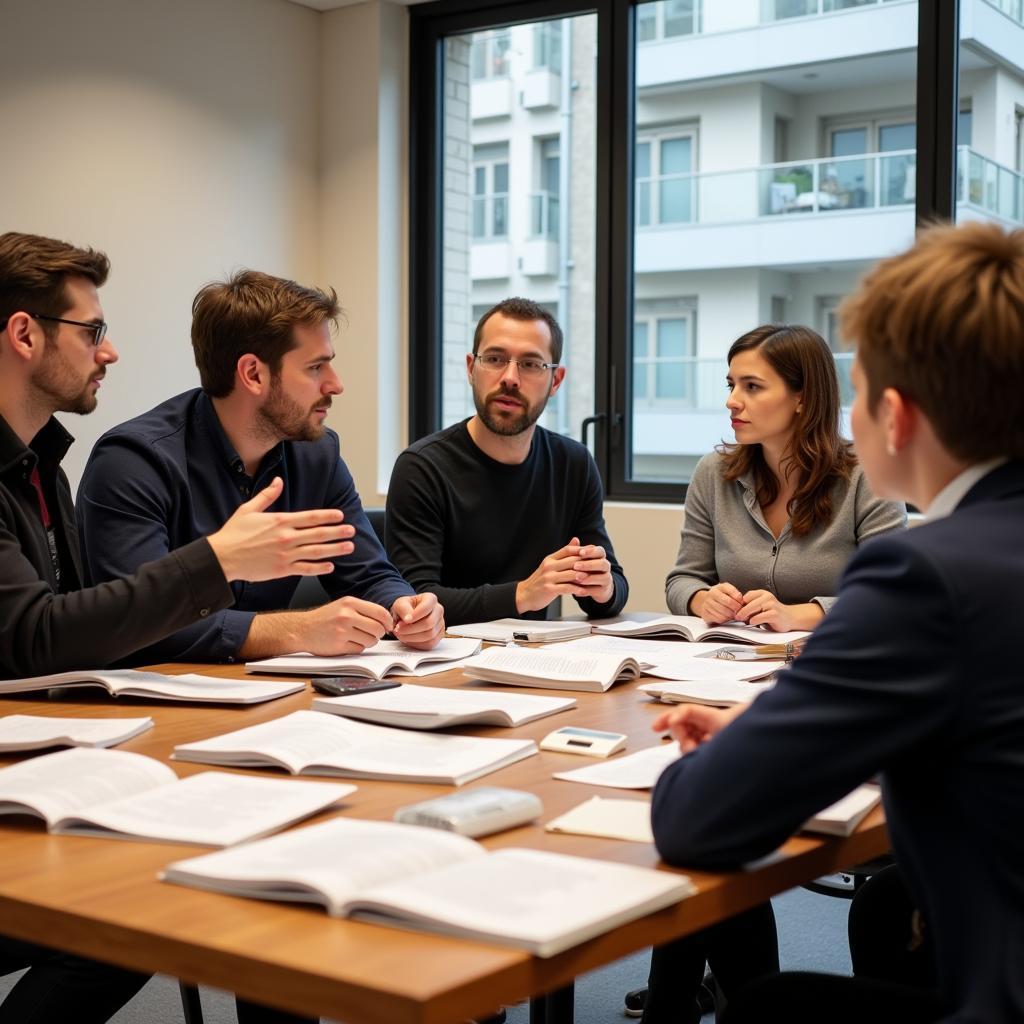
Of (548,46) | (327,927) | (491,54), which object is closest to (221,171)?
(491,54)

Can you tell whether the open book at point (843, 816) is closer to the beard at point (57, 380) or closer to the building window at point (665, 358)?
the beard at point (57, 380)

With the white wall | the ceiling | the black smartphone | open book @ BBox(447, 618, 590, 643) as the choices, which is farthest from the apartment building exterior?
the black smartphone

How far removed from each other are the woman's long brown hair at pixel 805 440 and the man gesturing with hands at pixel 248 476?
861 millimetres

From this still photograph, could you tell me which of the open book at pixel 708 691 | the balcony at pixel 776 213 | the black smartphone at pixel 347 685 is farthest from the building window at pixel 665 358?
the black smartphone at pixel 347 685

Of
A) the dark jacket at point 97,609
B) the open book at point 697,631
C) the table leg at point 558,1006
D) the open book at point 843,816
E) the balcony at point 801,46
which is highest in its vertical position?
the balcony at point 801,46

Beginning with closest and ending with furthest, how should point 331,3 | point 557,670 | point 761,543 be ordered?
1. point 557,670
2. point 761,543
3. point 331,3

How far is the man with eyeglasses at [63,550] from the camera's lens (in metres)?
1.57

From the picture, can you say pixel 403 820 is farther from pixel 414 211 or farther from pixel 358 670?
pixel 414 211

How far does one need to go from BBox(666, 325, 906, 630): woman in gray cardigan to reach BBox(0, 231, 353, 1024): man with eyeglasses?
1153 millimetres

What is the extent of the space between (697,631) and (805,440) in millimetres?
657

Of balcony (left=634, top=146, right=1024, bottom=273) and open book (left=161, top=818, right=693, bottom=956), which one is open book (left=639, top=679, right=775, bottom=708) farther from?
balcony (left=634, top=146, right=1024, bottom=273)

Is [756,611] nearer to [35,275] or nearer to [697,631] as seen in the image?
[697,631]

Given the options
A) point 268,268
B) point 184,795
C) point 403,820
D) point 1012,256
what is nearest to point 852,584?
point 1012,256

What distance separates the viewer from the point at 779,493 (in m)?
2.99
